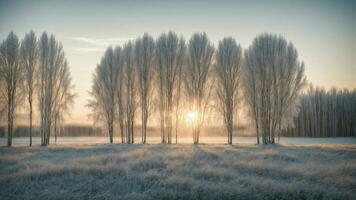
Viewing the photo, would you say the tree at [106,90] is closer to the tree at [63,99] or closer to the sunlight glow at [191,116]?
the tree at [63,99]

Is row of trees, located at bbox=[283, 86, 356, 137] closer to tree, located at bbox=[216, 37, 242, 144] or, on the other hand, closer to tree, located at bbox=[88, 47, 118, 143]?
tree, located at bbox=[216, 37, 242, 144]

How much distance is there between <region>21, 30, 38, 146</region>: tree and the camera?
3161 centimetres

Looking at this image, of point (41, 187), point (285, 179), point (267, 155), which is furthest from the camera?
point (267, 155)

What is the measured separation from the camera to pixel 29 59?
3206cm

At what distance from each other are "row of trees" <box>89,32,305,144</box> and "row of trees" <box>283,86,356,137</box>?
46728 mm

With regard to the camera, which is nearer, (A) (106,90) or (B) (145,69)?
(B) (145,69)

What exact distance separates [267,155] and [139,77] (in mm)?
20268

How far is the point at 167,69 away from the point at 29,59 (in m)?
16.1

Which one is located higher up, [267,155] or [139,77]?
[139,77]

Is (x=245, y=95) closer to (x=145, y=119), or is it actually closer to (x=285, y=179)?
(x=145, y=119)

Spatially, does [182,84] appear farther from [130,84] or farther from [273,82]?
[273,82]

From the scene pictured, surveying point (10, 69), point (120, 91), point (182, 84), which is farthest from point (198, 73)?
point (10, 69)

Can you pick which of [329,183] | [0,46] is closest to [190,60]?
[0,46]

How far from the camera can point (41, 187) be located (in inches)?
430
